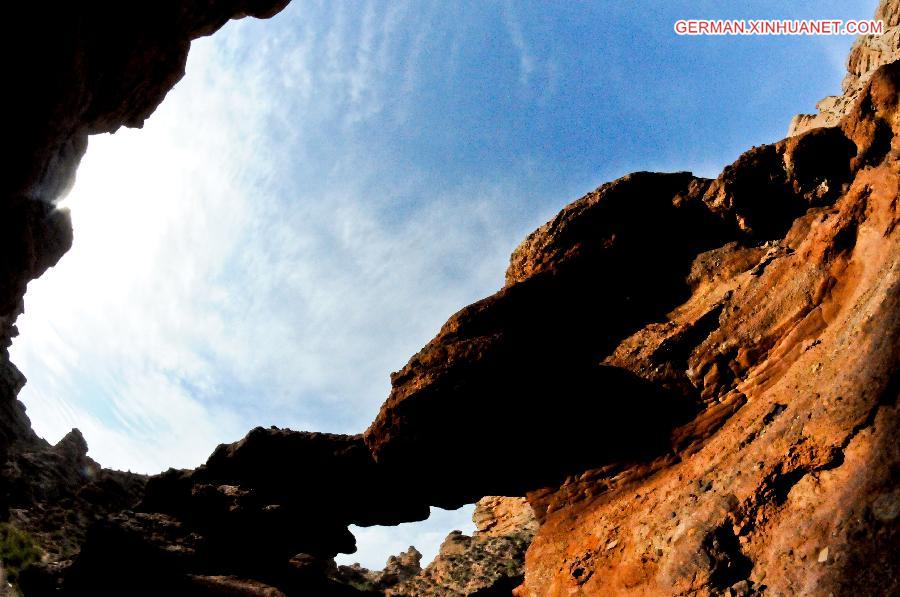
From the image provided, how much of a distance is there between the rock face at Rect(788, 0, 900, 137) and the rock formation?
2923 cm

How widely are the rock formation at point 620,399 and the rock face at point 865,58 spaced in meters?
29.2

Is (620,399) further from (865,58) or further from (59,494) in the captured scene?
(865,58)

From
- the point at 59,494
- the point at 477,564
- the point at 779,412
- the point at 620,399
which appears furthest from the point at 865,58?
the point at 59,494

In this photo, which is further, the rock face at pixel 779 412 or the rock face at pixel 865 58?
the rock face at pixel 865 58

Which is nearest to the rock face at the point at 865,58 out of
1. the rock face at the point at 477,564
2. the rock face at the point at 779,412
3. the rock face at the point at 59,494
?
the rock face at the point at 779,412

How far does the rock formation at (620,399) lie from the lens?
461 inches

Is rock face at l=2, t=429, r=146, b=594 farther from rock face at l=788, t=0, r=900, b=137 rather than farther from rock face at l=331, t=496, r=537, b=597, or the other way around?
rock face at l=788, t=0, r=900, b=137

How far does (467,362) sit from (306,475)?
13.1 m

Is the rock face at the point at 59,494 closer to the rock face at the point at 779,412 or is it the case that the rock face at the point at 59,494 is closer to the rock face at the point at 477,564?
the rock face at the point at 477,564

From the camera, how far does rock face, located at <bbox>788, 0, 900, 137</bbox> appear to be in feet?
139

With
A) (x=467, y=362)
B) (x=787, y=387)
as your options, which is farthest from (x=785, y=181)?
(x=467, y=362)

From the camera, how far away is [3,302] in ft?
63.3

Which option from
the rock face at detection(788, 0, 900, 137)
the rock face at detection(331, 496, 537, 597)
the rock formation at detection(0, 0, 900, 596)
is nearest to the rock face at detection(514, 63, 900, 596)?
the rock formation at detection(0, 0, 900, 596)

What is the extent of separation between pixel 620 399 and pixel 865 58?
167ft
